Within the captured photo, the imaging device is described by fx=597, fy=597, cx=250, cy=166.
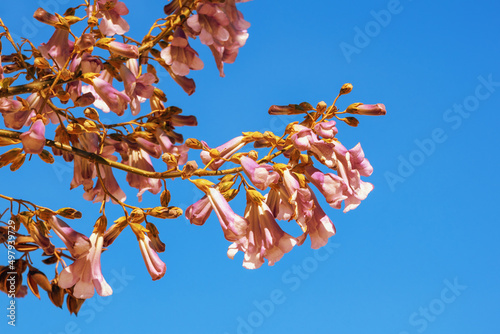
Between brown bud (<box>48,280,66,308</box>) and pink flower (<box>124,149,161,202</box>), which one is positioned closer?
brown bud (<box>48,280,66,308</box>)

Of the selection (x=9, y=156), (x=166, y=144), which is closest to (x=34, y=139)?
(x=9, y=156)

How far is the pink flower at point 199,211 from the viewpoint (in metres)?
2.01

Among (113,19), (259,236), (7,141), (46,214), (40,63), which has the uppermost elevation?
(113,19)

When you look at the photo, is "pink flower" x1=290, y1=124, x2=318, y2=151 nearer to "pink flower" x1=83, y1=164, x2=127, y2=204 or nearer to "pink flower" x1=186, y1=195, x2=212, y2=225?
"pink flower" x1=186, y1=195, x2=212, y2=225

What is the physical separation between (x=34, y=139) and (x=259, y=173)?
749mm

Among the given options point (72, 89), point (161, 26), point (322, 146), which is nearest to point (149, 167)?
point (72, 89)

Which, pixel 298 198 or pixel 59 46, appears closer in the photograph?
pixel 298 198

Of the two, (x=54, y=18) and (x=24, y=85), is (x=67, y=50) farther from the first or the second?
(x=24, y=85)

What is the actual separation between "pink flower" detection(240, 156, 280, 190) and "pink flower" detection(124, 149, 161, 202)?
749 millimetres

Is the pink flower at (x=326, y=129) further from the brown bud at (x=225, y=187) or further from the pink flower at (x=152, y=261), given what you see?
the pink flower at (x=152, y=261)

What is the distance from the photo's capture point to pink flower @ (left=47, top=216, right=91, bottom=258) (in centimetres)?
213

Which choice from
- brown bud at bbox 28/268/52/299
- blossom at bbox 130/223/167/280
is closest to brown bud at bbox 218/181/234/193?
blossom at bbox 130/223/167/280

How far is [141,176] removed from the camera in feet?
8.61

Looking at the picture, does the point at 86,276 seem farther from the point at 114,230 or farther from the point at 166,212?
the point at 166,212
